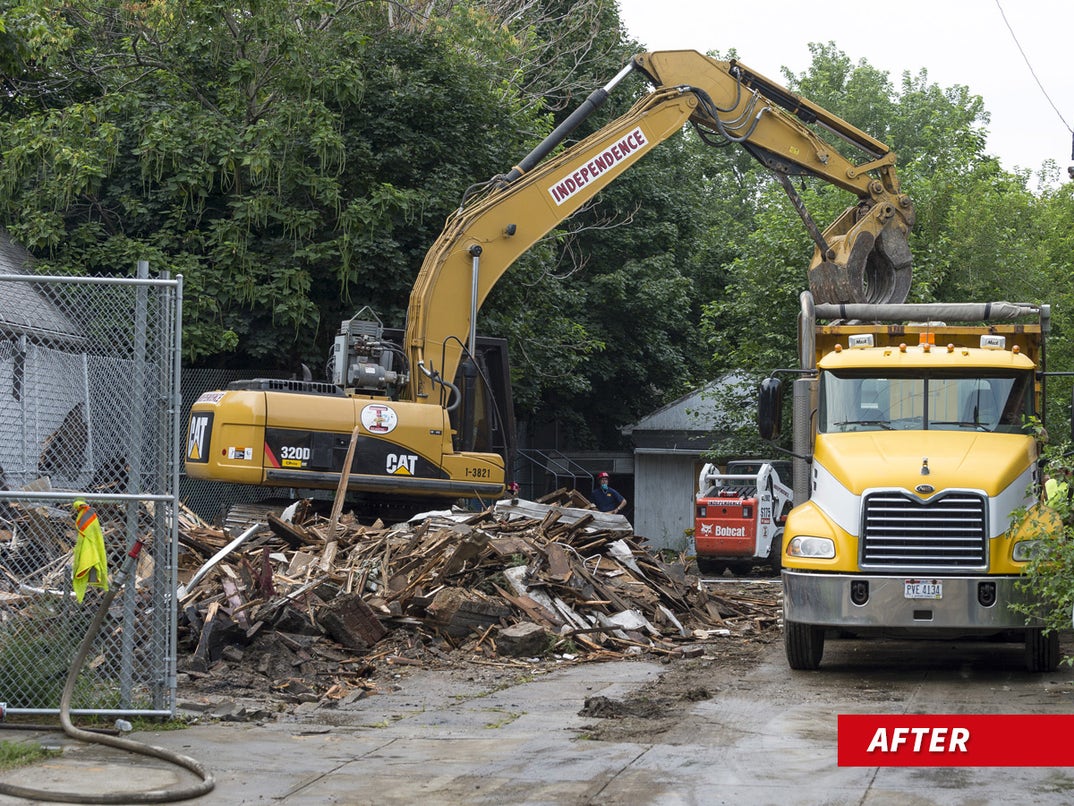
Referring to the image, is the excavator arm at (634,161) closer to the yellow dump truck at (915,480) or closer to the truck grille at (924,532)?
the yellow dump truck at (915,480)

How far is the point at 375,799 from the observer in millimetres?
7164

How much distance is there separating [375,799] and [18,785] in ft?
6.14

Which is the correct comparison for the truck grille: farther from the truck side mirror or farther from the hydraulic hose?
the hydraulic hose

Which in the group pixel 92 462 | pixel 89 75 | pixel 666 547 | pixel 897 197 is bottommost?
pixel 666 547

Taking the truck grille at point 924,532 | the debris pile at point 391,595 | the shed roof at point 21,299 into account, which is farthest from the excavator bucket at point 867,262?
the shed roof at point 21,299

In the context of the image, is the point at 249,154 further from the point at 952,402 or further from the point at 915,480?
the point at 915,480

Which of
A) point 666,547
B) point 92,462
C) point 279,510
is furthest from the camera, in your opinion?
point 666,547

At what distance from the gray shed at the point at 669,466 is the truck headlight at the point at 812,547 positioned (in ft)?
80.9

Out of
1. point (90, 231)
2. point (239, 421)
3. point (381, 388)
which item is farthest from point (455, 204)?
point (239, 421)

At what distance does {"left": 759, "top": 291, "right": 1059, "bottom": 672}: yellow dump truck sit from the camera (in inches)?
436

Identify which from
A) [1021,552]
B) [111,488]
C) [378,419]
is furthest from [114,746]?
[378,419]

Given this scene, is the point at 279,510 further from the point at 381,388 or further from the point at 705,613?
the point at 705,613

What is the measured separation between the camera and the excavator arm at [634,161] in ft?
59.2

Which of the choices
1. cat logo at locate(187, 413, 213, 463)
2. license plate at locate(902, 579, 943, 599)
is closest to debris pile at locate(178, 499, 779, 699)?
cat logo at locate(187, 413, 213, 463)
